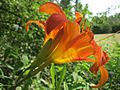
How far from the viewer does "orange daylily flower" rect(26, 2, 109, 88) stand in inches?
31.4

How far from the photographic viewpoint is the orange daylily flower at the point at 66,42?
80cm

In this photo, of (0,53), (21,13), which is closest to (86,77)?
(0,53)

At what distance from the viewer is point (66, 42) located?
83cm

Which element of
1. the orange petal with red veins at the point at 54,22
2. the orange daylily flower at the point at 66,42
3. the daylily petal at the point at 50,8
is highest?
the daylily petal at the point at 50,8

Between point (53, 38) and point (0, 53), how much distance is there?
1.19 m

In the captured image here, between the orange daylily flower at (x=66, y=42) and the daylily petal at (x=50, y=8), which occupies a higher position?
the daylily petal at (x=50, y=8)

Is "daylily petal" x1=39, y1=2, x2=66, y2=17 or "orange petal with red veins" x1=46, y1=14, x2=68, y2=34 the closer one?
"orange petal with red veins" x1=46, y1=14, x2=68, y2=34

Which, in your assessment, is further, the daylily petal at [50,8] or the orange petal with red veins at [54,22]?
the daylily petal at [50,8]

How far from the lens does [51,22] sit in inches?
31.0

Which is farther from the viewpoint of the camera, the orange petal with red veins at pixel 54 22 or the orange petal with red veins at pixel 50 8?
the orange petal with red veins at pixel 50 8

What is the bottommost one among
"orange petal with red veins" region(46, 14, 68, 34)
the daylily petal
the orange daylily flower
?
the orange daylily flower

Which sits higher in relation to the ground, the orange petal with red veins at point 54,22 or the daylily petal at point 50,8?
the daylily petal at point 50,8

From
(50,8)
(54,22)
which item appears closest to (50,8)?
(50,8)

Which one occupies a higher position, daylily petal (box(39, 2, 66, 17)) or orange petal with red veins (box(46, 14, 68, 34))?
daylily petal (box(39, 2, 66, 17))
